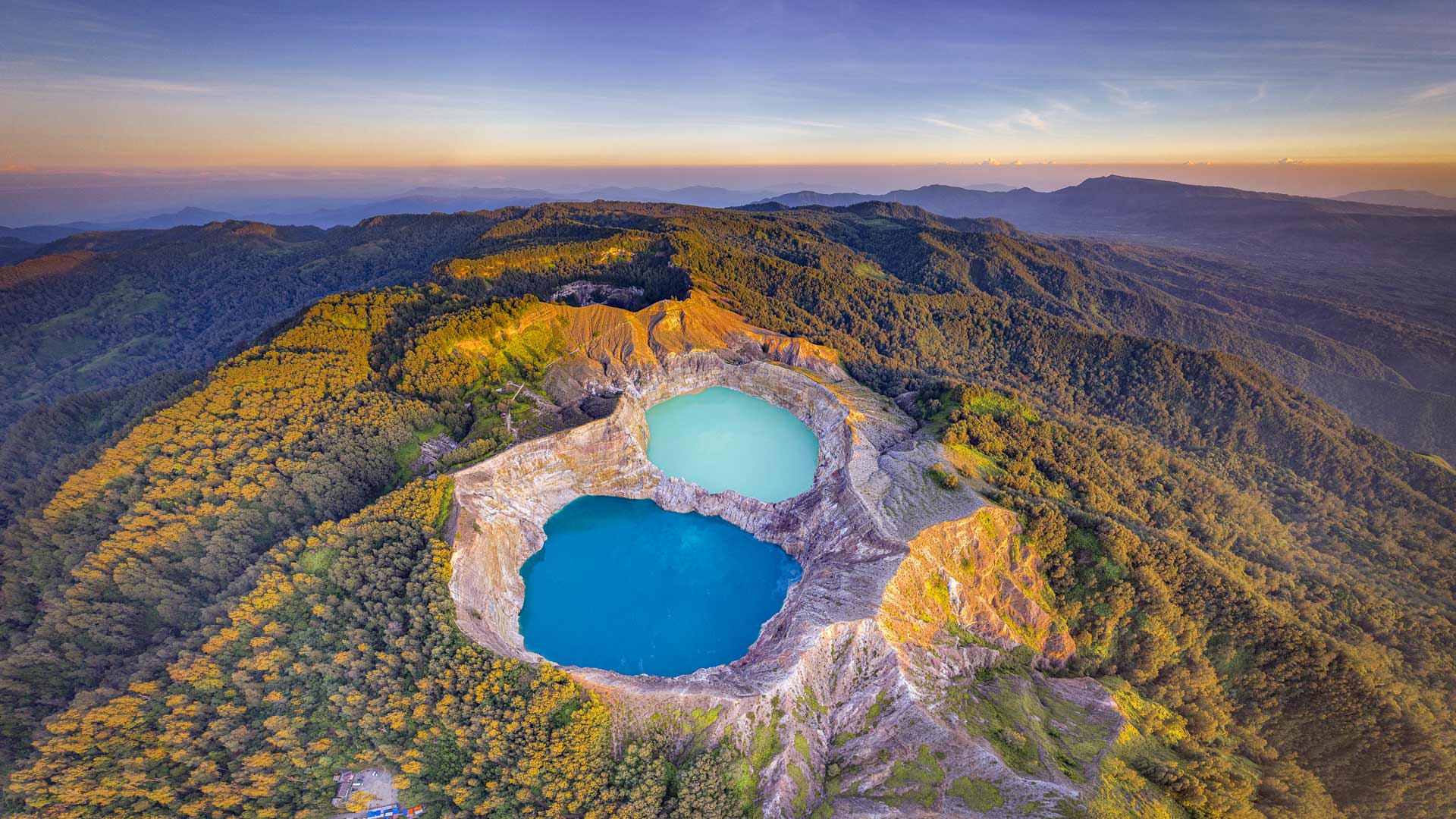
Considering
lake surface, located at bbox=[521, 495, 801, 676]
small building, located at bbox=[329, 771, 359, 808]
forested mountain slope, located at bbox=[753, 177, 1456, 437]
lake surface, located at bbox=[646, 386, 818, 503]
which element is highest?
forested mountain slope, located at bbox=[753, 177, 1456, 437]

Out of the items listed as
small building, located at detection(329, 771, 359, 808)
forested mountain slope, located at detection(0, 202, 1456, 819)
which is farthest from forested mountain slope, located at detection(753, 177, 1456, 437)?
small building, located at detection(329, 771, 359, 808)

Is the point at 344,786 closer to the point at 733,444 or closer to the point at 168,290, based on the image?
the point at 733,444

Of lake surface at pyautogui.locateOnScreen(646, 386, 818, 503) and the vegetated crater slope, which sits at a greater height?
lake surface at pyautogui.locateOnScreen(646, 386, 818, 503)

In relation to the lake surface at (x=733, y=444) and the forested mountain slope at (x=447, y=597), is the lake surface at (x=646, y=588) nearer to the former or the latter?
the lake surface at (x=733, y=444)

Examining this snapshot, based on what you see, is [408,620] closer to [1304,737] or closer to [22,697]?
[22,697]

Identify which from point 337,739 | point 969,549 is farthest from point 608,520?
point 969,549

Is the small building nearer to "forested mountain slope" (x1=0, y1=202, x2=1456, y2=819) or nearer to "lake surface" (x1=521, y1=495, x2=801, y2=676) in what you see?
"forested mountain slope" (x1=0, y1=202, x2=1456, y2=819)

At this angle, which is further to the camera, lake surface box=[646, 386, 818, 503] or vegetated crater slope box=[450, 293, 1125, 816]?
lake surface box=[646, 386, 818, 503]
